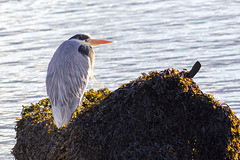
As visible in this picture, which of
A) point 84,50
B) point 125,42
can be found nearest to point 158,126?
point 84,50

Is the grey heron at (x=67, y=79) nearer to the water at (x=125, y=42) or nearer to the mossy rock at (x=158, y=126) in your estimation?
the mossy rock at (x=158, y=126)

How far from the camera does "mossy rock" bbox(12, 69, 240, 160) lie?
5.42m

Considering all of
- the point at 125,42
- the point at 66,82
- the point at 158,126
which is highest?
the point at 158,126

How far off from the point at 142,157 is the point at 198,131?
0.67m

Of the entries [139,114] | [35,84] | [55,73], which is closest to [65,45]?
[55,73]

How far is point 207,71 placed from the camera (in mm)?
13953

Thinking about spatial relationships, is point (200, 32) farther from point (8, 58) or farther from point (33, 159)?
point (33, 159)

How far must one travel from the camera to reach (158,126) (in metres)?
5.47

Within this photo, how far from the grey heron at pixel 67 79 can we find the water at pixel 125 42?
7.33 feet

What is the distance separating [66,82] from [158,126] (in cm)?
235

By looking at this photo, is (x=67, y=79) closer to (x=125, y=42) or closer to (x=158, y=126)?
(x=158, y=126)

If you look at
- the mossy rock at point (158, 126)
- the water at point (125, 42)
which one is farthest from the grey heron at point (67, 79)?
the water at point (125, 42)

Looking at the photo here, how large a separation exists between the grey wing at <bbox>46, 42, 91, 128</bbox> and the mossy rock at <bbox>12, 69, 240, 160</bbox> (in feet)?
5.43

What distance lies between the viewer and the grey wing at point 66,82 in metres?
7.36
